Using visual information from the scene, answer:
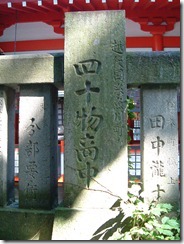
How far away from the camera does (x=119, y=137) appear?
216cm

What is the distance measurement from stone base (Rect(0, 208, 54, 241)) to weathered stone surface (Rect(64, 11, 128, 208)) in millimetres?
241

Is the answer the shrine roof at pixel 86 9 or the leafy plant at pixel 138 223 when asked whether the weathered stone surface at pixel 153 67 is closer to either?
the leafy plant at pixel 138 223

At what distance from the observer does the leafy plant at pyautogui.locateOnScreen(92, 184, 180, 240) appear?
6.18ft

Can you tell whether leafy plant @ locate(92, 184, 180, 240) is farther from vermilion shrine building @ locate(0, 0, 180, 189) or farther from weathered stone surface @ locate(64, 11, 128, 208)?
vermilion shrine building @ locate(0, 0, 180, 189)

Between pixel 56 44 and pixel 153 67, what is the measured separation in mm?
4820

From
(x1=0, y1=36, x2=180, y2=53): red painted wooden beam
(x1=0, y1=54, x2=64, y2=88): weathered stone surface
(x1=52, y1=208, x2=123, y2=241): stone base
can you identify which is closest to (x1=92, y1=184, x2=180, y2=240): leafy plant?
(x1=52, y1=208, x2=123, y2=241): stone base

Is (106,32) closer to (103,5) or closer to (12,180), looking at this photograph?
(12,180)

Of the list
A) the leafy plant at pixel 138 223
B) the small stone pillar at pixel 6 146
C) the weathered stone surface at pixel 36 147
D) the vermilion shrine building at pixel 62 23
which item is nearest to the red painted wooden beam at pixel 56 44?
the vermilion shrine building at pixel 62 23

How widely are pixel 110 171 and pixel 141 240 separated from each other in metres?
0.50

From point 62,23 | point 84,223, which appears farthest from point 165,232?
point 62,23

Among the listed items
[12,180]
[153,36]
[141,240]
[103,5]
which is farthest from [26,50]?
[141,240]

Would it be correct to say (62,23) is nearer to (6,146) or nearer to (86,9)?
(86,9)

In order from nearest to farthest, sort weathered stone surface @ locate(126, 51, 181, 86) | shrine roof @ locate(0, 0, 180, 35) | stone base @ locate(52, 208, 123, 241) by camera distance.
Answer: stone base @ locate(52, 208, 123, 241) < weathered stone surface @ locate(126, 51, 181, 86) < shrine roof @ locate(0, 0, 180, 35)

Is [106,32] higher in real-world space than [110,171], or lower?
higher
